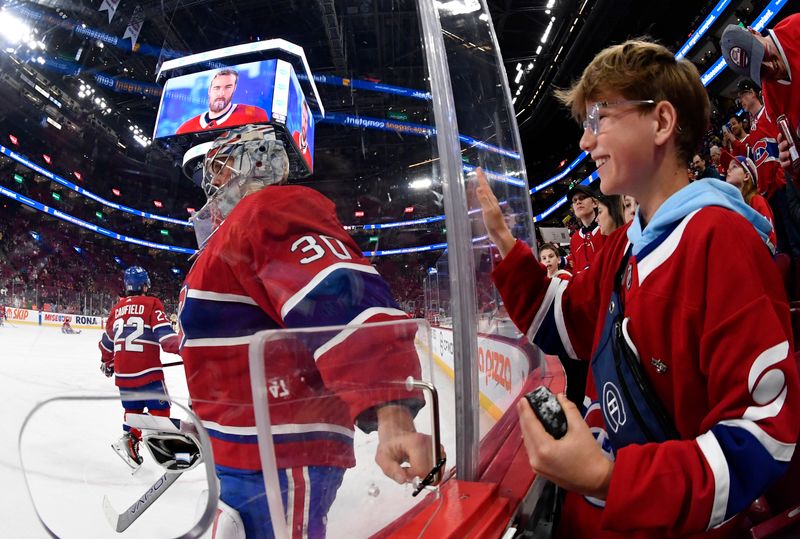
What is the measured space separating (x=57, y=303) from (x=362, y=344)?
59 centimetres

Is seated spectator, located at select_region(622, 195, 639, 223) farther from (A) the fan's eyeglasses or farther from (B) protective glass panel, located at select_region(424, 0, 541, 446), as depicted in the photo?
(A) the fan's eyeglasses

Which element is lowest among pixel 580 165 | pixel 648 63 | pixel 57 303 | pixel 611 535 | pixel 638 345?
pixel 611 535

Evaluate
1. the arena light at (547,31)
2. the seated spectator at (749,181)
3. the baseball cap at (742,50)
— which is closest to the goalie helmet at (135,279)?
the baseball cap at (742,50)

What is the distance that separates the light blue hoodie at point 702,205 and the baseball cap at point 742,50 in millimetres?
1035

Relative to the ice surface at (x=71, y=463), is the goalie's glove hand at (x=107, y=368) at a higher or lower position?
higher

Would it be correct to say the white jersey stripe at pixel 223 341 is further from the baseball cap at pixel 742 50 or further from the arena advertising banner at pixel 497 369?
the baseball cap at pixel 742 50

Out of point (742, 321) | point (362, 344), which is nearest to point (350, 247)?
point (362, 344)

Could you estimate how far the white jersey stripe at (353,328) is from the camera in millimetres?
466

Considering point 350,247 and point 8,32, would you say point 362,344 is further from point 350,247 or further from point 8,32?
point 8,32

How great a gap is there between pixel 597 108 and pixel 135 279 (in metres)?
0.84

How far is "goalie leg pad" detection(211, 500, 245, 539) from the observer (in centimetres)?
47

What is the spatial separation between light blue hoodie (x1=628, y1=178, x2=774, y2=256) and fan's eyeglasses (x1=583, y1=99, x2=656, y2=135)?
0.16 m

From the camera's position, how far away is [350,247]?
69 cm

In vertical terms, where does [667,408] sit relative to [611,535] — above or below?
above
